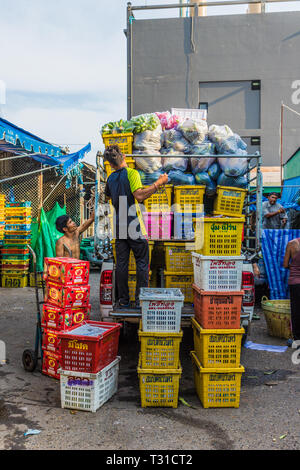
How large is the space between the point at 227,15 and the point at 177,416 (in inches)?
726

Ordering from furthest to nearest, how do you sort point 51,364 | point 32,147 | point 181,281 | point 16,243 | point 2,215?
point 2,215
point 16,243
point 32,147
point 181,281
point 51,364

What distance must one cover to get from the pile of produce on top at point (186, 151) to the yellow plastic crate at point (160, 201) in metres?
0.30

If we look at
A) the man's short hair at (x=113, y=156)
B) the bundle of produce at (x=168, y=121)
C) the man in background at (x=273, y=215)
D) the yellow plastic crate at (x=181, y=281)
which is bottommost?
the yellow plastic crate at (x=181, y=281)

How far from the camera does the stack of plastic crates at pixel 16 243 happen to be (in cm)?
1127

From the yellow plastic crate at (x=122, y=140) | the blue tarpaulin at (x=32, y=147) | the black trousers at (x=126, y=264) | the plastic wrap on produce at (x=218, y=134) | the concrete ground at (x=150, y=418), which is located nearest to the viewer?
the concrete ground at (x=150, y=418)

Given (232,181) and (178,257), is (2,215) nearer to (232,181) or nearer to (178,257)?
(232,181)

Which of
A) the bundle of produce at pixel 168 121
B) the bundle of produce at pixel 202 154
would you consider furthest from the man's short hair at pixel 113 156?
the bundle of produce at pixel 168 121

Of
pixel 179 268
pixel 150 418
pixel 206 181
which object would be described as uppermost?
pixel 206 181

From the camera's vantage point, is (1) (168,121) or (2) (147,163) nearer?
(2) (147,163)

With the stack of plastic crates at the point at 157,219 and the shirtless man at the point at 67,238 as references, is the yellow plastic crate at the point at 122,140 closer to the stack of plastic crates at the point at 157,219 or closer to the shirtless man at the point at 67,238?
the stack of plastic crates at the point at 157,219

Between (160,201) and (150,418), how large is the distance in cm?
327

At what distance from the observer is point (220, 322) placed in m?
4.02

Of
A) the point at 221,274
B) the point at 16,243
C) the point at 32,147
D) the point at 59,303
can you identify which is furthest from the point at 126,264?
the point at 16,243

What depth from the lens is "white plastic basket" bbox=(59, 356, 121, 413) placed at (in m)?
3.82
